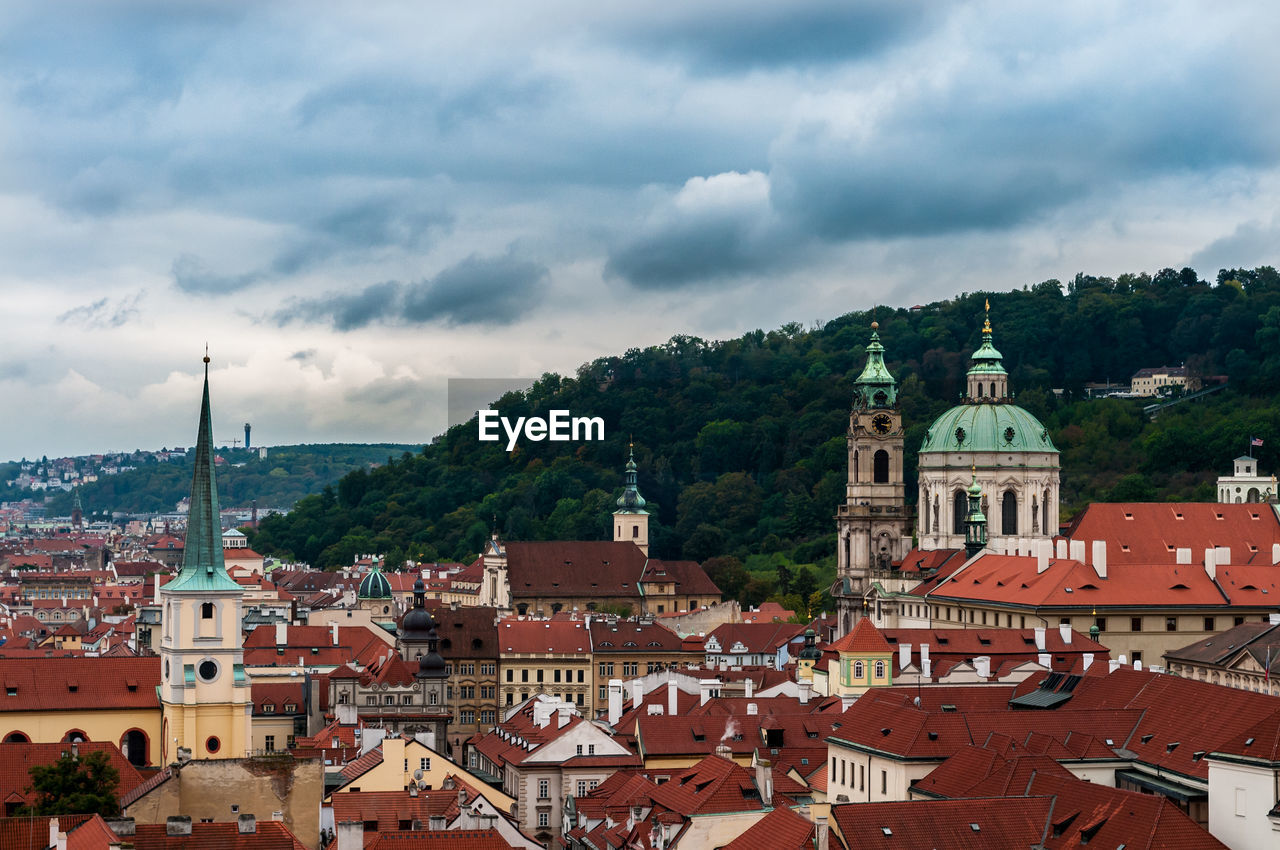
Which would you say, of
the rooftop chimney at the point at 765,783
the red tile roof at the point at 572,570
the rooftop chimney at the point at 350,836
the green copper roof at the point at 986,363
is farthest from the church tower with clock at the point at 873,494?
the rooftop chimney at the point at 350,836

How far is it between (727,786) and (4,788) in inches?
835

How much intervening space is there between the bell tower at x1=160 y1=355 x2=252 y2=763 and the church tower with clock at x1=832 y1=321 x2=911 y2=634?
225 feet

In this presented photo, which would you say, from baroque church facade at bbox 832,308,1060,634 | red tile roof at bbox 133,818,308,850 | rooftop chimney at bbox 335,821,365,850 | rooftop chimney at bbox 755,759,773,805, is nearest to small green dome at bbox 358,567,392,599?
baroque church facade at bbox 832,308,1060,634

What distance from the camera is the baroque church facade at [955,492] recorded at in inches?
5527

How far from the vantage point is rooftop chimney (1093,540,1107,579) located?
11419 cm

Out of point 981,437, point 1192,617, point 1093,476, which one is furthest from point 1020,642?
point 1093,476

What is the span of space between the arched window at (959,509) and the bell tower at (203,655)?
68573 mm

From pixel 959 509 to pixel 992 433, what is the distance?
5190 mm

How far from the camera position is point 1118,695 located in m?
76.0

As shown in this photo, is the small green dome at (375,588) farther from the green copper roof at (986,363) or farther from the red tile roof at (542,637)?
the green copper roof at (986,363)

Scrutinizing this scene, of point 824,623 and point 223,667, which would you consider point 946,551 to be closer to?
point 824,623

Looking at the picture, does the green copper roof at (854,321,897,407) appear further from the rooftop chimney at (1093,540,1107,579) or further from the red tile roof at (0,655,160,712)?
the red tile roof at (0,655,160,712)

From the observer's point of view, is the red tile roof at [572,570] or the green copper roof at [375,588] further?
the red tile roof at [572,570]

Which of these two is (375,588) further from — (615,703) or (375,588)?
(615,703)
